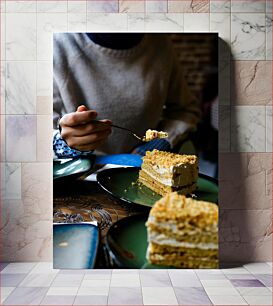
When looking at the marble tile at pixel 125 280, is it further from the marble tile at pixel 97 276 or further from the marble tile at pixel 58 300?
the marble tile at pixel 58 300

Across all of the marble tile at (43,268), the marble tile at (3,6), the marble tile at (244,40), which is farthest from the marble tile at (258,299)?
the marble tile at (3,6)

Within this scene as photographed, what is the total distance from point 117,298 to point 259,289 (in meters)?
0.76

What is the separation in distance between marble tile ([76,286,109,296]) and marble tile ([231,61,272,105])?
1.40m

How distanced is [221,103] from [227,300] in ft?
4.09

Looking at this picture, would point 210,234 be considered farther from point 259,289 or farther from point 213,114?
point 213,114

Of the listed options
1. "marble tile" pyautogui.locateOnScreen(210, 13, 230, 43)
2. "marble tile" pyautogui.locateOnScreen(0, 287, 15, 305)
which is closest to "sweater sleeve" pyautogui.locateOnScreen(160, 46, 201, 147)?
"marble tile" pyautogui.locateOnScreen(210, 13, 230, 43)

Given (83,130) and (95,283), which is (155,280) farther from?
(83,130)

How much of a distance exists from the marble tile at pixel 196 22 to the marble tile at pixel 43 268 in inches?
66.2

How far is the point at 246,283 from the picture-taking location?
2.85 metres

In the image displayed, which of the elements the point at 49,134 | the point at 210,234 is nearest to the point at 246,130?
the point at 210,234

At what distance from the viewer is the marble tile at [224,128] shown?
3.25 meters

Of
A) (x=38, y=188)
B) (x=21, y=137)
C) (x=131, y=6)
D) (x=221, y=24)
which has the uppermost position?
(x=131, y=6)

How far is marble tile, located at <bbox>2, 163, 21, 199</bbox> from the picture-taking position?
3.27 meters

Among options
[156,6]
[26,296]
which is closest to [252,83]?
[156,6]
